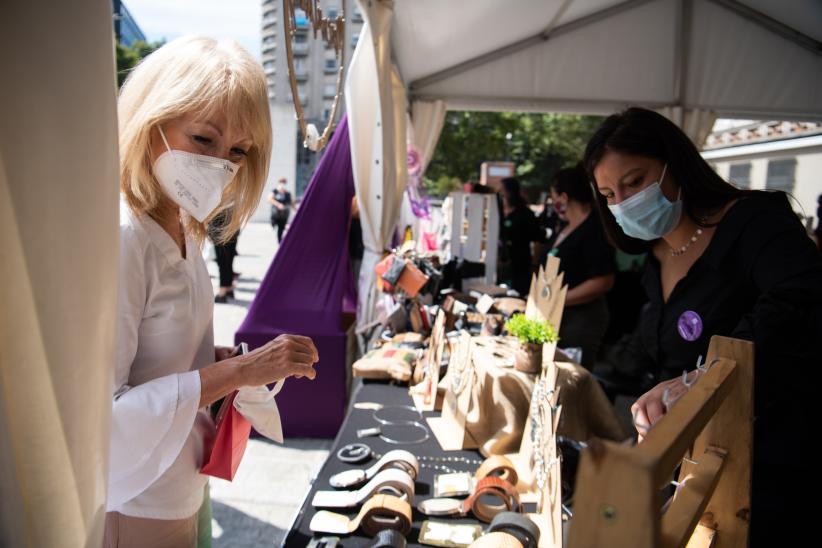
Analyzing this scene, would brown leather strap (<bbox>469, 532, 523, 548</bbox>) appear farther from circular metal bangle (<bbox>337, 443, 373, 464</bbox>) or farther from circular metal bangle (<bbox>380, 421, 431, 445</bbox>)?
circular metal bangle (<bbox>380, 421, 431, 445</bbox>)

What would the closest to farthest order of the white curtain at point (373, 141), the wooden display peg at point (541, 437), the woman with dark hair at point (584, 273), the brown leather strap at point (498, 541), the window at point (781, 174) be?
the brown leather strap at point (498, 541) < the wooden display peg at point (541, 437) < the woman with dark hair at point (584, 273) < the white curtain at point (373, 141) < the window at point (781, 174)

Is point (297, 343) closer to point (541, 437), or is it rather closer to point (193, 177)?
point (193, 177)

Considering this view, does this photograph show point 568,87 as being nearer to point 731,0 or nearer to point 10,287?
point 731,0

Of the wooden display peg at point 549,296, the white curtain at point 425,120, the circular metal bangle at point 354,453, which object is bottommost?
the circular metal bangle at point 354,453

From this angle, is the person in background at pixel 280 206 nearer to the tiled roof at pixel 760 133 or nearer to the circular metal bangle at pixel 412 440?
the tiled roof at pixel 760 133

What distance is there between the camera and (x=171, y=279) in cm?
96

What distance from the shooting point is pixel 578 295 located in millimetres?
2756

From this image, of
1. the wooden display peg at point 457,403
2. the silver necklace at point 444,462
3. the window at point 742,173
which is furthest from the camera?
the window at point 742,173

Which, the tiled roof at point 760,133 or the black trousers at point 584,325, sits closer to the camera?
the black trousers at point 584,325

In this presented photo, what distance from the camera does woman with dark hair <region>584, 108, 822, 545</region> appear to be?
97 centimetres

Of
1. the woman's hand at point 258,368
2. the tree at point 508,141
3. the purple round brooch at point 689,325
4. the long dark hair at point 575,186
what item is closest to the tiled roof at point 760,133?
the tree at point 508,141

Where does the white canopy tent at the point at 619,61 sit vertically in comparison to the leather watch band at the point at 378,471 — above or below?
above

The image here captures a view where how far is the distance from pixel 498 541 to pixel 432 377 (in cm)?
116

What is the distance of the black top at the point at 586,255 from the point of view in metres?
2.77
